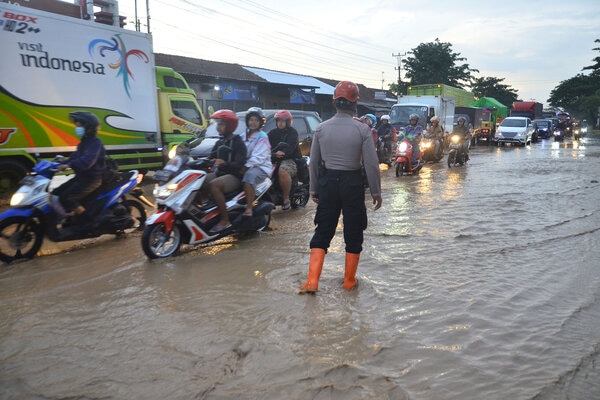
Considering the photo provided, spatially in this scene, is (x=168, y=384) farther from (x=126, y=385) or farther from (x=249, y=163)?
(x=249, y=163)

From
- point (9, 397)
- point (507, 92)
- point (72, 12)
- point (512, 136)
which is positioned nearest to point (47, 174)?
point (9, 397)

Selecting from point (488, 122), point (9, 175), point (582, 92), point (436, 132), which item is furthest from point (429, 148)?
point (582, 92)

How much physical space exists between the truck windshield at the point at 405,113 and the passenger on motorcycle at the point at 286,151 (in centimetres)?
1202

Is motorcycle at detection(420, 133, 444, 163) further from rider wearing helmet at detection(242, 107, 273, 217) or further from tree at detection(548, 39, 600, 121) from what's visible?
tree at detection(548, 39, 600, 121)

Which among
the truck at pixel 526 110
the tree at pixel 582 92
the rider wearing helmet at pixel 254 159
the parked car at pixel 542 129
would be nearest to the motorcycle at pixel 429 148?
the rider wearing helmet at pixel 254 159

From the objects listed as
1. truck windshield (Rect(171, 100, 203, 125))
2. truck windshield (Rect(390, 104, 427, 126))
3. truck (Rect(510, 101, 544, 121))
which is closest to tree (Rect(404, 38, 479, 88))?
truck (Rect(510, 101, 544, 121))

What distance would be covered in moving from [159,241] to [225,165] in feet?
3.98

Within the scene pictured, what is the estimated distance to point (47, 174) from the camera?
525 centimetres

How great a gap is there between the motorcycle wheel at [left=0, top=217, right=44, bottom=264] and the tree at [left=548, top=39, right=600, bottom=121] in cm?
5470

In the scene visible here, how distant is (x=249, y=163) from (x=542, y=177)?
9.22 m

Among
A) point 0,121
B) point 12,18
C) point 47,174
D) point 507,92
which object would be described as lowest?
point 47,174

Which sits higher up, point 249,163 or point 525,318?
point 249,163

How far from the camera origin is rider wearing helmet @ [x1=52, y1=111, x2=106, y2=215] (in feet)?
17.1

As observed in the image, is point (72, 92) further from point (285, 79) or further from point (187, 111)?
point (285, 79)
